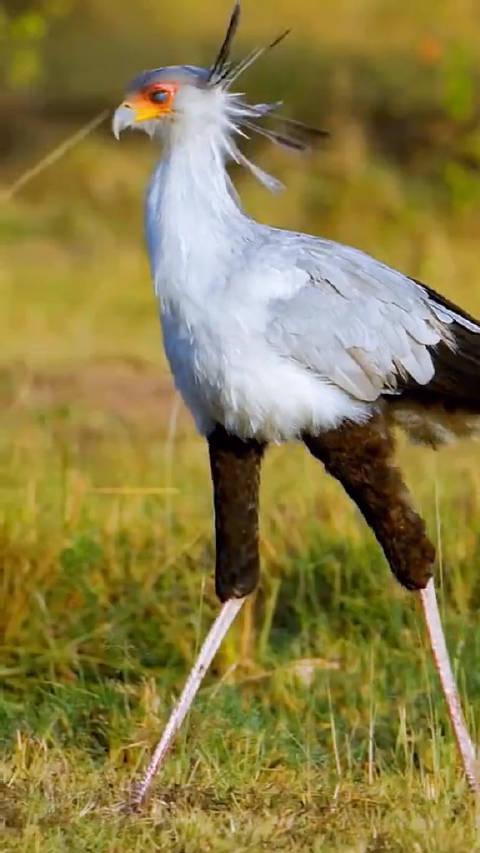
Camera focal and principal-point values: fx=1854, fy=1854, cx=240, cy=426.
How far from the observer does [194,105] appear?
3914 millimetres

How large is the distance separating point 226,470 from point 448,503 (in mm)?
2034

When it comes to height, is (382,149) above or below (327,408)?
above

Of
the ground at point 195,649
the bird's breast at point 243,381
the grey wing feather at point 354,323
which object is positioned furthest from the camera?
the grey wing feather at point 354,323

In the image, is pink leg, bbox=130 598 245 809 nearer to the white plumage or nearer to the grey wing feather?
the white plumage

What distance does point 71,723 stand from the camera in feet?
14.8

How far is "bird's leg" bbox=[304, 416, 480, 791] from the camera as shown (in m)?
3.81

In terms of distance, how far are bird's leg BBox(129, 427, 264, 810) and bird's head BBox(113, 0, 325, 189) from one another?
59cm

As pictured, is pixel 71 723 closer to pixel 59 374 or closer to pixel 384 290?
pixel 384 290

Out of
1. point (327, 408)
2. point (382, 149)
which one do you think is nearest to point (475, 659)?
point (327, 408)

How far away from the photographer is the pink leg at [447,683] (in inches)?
152

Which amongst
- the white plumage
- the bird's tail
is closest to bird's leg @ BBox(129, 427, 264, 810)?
the white plumage

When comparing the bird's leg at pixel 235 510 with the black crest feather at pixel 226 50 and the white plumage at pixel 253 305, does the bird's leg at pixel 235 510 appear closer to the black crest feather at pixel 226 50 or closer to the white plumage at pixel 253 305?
the white plumage at pixel 253 305

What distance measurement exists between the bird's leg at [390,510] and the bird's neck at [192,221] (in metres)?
0.42

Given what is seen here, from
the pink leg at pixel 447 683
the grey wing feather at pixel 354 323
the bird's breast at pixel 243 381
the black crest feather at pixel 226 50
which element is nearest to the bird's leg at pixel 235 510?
the bird's breast at pixel 243 381
